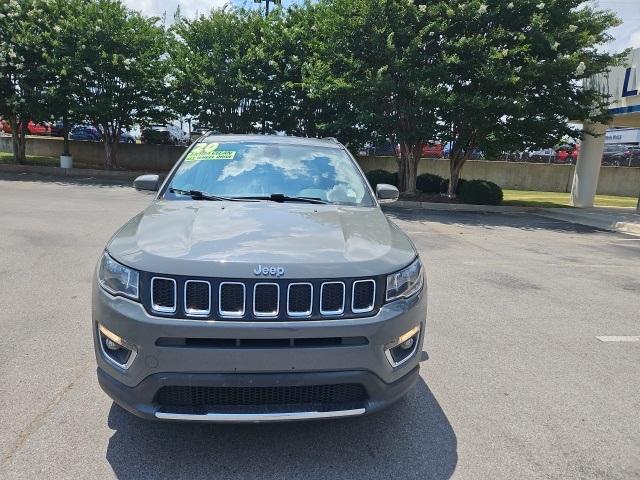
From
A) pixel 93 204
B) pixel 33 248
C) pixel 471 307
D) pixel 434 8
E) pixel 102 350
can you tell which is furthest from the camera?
pixel 434 8

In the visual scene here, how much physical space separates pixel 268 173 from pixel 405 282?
5.69 feet

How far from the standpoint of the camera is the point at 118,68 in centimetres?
2012

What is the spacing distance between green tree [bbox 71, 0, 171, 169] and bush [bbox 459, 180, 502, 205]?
13.8 meters

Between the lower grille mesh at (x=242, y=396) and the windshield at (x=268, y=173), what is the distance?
1.63 metres

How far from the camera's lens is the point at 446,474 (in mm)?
2604

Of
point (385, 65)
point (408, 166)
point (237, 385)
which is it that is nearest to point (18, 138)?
point (385, 65)

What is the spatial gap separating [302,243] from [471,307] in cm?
347

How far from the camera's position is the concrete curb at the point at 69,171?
70.2 feet

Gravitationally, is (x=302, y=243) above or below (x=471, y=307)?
above

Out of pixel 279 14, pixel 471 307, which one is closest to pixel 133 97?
pixel 279 14

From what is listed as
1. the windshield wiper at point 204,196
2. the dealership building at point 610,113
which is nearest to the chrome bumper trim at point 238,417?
the windshield wiper at point 204,196

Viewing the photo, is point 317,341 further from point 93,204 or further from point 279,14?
point 279,14

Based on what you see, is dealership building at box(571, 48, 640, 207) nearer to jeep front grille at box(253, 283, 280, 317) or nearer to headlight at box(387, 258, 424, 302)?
headlight at box(387, 258, 424, 302)

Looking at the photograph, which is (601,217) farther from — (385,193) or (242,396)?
(242,396)
